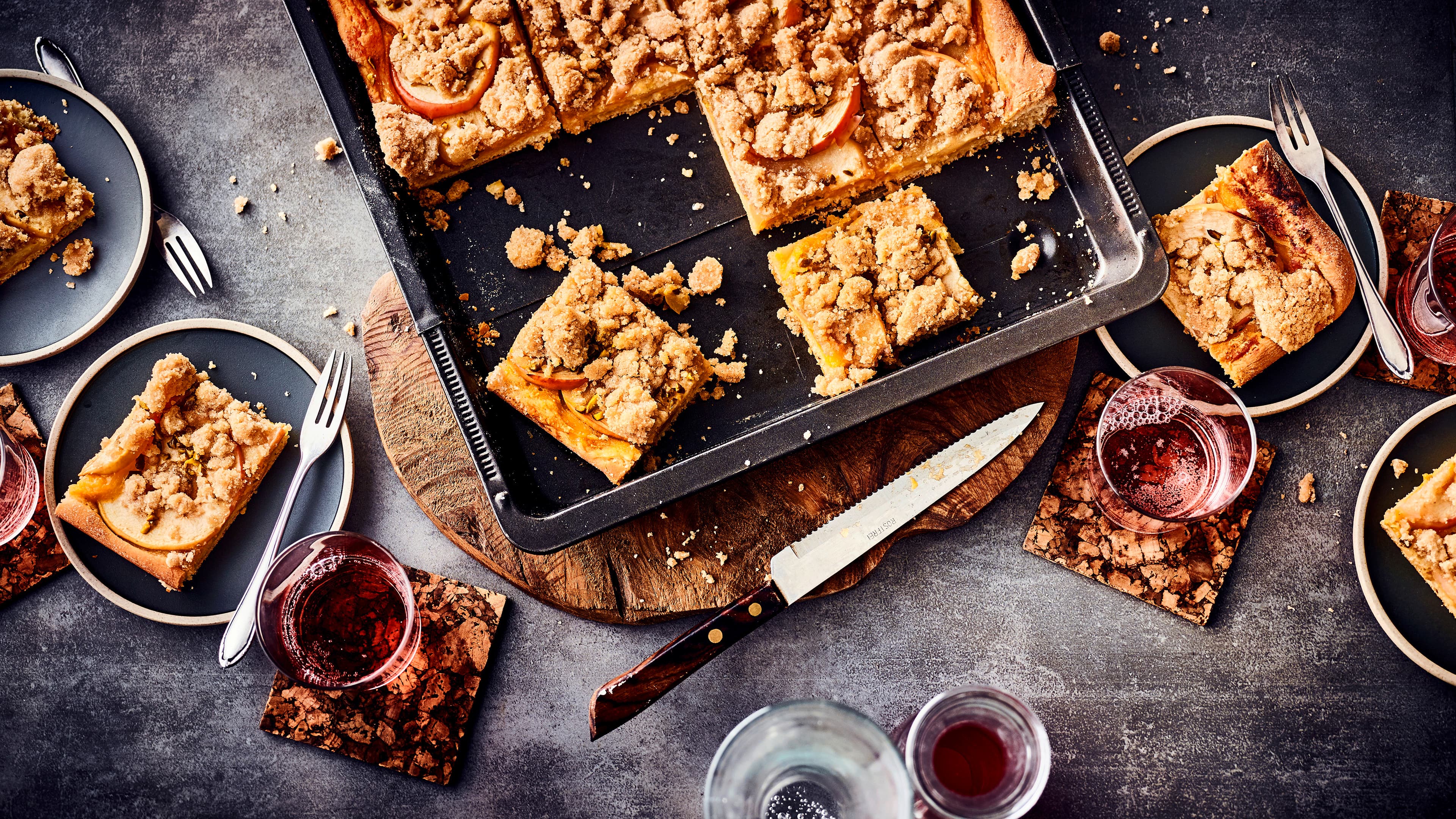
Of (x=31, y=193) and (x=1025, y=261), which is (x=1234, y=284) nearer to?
(x=1025, y=261)

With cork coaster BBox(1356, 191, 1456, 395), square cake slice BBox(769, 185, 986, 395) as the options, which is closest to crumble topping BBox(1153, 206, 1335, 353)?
cork coaster BBox(1356, 191, 1456, 395)

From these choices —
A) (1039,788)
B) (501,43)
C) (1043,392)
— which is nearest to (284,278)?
(501,43)

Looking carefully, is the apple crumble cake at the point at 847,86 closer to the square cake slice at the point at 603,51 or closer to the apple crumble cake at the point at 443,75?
the square cake slice at the point at 603,51

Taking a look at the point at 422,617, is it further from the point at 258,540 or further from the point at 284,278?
the point at 284,278

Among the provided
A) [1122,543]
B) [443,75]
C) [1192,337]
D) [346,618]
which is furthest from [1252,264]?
[346,618]

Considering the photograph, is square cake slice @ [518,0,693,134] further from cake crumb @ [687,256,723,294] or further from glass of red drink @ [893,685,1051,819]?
glass of red drink @ [893,685,1051,819]
